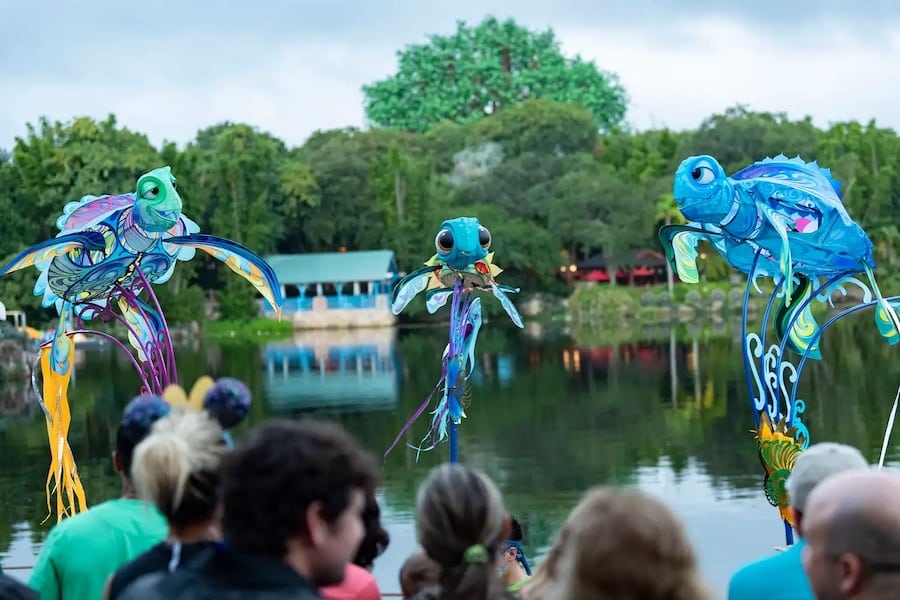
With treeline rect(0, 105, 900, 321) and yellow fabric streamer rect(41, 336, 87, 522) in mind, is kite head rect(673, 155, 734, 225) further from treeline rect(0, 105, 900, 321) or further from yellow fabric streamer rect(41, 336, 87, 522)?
treeline rect(0, 105, 900, 321)

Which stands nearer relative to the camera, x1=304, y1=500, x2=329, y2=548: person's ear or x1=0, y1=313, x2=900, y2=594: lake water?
x1=304, y1=500, x2=329, y2=548: person's ear

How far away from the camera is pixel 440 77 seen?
5381 cm

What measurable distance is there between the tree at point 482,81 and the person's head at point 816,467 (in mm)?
49676

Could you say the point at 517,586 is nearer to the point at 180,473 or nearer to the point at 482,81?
the point at 180,473

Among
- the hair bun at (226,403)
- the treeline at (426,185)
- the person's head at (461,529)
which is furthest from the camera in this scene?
the treeline at (426,185)

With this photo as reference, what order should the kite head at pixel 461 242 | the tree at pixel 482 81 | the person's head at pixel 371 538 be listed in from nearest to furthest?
the person's head at pixel 371 538 → the kite head at pixel 461 242 → the tree at pixel 482 81

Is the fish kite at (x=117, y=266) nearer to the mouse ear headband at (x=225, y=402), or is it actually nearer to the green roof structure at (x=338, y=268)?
the mouse ear headband at (x=225, y=402)

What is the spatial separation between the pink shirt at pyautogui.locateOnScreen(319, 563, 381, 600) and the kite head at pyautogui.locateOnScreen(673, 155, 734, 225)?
169 inches

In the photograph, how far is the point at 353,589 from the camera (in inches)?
103

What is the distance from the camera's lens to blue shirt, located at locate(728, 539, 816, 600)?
2.59m

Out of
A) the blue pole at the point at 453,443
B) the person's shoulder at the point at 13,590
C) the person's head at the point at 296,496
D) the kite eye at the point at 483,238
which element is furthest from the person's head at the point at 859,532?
the kite eye at the point at 483,238

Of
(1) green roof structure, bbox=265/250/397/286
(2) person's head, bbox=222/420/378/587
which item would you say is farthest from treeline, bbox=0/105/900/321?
(2) person's head, bbox=222/420/378/587

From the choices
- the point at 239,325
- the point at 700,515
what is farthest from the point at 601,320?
the point at 700,515

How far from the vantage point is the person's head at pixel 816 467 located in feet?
8.12
